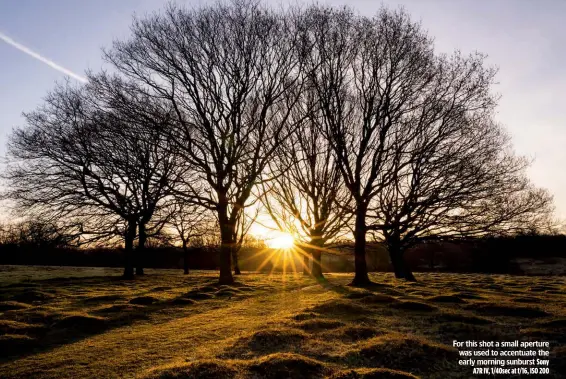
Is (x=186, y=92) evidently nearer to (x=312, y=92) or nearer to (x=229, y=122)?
(x=229, y=122)

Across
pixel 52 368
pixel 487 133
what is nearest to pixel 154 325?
pixel 52 368

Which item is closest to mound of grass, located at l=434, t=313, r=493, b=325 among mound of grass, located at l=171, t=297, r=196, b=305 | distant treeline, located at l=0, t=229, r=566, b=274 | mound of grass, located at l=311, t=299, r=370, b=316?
mound of grass, located at l=311, t=299, r=370, b=316

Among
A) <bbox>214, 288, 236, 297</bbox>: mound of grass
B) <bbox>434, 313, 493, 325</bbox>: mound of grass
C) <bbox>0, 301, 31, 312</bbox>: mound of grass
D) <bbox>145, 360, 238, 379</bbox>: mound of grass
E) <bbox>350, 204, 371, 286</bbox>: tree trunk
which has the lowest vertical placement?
<bbox>214, 288, 236, 297</bbox>: mound of grass

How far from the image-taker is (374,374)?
18.5 feet

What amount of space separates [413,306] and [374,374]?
6.56 m

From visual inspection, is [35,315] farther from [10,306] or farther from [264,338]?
[264,338]

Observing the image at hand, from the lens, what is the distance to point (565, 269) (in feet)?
159

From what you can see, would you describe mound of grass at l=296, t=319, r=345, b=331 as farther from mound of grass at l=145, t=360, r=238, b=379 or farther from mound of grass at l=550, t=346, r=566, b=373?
mound of grass at l=550, t=346, r=566, b=373

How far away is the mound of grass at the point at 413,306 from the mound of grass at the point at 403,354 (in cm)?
415

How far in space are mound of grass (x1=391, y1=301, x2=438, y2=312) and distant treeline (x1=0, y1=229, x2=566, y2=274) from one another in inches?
1489

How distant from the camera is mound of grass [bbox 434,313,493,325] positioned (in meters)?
9.38

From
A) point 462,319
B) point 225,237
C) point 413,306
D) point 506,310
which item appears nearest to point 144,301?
point 225,237

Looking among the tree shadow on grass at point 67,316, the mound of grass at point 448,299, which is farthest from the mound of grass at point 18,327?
the mound of grass at point 448,299

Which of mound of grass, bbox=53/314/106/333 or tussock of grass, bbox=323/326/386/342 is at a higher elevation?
tussock of grass, bbox=323/326/386/342
